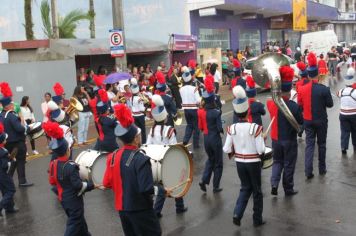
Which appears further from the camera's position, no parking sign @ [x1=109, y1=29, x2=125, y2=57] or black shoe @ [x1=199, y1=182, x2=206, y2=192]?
no parking sign @ [x1=109, y1=29, x2=125, y2=57]

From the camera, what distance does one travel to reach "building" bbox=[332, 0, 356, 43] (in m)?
Answer: 56.7

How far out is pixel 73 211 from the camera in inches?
257

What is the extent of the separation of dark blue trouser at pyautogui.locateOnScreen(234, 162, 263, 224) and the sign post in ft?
98.3

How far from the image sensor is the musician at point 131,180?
5.41 metres

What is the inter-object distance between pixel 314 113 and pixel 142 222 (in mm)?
4988

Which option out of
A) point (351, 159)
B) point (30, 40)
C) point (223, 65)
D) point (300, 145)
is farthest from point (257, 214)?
point (223, 65)

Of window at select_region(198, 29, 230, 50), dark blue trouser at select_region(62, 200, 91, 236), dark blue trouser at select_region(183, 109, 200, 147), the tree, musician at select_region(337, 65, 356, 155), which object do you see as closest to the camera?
dark blue trouser at select_region(62, 200, 91, 236)

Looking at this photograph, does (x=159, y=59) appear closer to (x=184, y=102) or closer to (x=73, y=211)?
(x=184, y=102)

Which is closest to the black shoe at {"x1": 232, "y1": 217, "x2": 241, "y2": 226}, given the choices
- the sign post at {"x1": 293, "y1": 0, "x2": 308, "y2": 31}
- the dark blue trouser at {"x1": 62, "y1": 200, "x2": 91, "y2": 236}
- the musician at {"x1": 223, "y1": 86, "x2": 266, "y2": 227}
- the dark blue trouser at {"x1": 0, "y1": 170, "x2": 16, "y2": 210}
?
the musician at {"x1": 223, "y1": 86, "x2": 266, "y2": 227}

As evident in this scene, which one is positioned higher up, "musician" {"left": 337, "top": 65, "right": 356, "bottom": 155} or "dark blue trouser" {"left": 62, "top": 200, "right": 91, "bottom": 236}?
"musician" {"left": 337, "top": 65, "right": 356, "bottom": 155}

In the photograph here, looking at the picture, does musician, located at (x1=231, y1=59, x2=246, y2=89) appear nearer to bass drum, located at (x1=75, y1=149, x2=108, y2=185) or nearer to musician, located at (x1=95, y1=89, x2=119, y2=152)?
musician, located at (x1=95, y1=89, x2=119, y2=152)

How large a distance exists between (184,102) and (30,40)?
30.0 ft

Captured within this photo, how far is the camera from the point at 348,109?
35.6ft

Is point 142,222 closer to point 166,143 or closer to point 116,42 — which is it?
point 166,143
